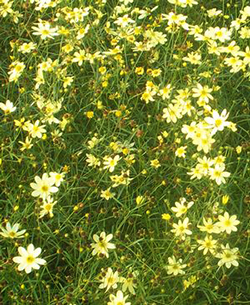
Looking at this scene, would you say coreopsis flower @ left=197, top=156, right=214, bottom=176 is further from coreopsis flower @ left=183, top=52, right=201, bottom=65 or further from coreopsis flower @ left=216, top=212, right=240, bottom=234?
coreopsis flower @ left=183, top=52, right=201, bottom=65

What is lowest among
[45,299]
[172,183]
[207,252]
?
[45,299]

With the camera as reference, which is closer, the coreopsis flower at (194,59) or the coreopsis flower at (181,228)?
the coreopsis flower at (181,228)

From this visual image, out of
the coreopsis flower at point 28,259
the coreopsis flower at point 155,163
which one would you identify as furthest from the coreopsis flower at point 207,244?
the coreopsis flower at point 28,259

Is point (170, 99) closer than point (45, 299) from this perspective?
No

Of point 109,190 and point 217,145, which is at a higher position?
point 217,145

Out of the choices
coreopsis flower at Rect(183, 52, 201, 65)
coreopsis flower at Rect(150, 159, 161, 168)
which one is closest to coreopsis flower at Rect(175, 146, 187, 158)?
coreopsis flower at Rect(150, 159, 161, 168)

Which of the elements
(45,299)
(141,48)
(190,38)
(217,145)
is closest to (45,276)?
(45,299)

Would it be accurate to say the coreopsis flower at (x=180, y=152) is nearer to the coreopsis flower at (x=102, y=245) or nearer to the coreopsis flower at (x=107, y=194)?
the coreopsis flower at (x=107, y=194)

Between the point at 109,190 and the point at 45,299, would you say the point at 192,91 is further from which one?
the point at 45,299

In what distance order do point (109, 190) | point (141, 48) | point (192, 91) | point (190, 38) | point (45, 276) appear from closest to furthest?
1. point (45, 276)
2. point (109, 190)
3. point (192, 91)
4. point (141, 48)
5. point (190, 38)
